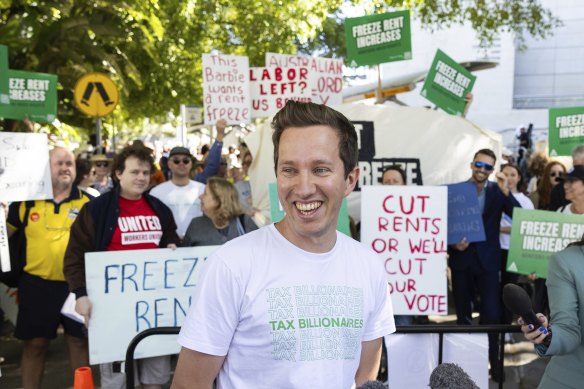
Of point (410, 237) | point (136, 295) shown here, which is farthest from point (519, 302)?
point (410, 237)

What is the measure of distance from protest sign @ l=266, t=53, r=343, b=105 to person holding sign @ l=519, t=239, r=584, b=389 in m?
5.29

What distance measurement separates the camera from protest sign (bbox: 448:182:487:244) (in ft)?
19.1

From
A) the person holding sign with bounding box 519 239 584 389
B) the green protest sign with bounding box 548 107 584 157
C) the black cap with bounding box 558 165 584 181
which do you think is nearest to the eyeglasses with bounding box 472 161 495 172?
the black cap with bounding box 558 165 584 181

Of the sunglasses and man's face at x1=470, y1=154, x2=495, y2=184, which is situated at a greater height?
the sunglasses

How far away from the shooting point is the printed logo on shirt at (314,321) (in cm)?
186

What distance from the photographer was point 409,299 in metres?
5.39

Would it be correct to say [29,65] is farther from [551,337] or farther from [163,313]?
[551,337]

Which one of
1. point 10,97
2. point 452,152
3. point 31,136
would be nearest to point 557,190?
point 452,152

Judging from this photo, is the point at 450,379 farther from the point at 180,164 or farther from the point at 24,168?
the point at 180,164

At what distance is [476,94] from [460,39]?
3.61m

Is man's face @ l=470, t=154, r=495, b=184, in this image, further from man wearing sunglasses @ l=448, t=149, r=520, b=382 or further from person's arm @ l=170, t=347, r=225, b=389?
person's arm @ l=170, t=347, r=225, b=389

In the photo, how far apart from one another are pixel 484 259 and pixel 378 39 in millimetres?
3207

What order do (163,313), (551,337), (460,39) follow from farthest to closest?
(460,39)
(163,313)
(551,337)

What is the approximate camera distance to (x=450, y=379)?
1484mm
